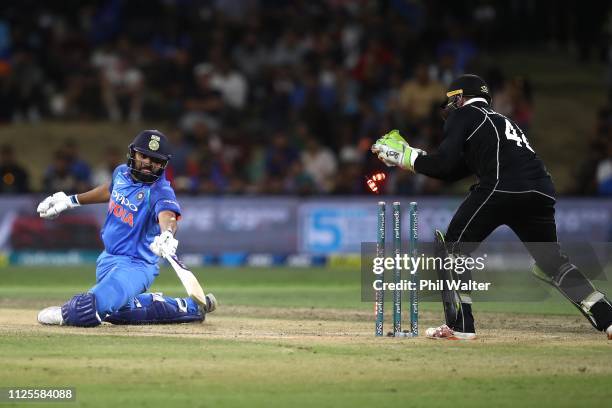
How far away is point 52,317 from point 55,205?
110 centimetres

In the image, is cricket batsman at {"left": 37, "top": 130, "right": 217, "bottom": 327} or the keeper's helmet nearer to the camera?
the keeper's helmet

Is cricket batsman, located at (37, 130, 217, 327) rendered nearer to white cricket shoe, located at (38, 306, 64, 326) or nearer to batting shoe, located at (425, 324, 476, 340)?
white cricket shoe, located at (38, 306, 64, 326)

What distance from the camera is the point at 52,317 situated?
10266mm

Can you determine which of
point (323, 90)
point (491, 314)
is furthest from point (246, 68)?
point (491, 314)

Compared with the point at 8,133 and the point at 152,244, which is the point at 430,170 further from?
the point at 8,133


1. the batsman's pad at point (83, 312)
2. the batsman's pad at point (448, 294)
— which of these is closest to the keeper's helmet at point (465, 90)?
the batsman's pad at point (448, 294)

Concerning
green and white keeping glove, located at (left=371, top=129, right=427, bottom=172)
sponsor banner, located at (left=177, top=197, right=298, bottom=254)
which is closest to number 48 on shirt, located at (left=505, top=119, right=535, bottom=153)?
green and white keeping glove, located at (left=371, top=129, right=427, bottom=172)

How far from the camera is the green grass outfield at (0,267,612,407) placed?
7086 millimetres

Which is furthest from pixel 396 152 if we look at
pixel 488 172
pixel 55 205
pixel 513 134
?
pixel 55 205

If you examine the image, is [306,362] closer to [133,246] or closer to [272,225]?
[133,246]

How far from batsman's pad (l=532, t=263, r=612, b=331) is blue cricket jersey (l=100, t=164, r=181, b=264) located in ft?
10.7

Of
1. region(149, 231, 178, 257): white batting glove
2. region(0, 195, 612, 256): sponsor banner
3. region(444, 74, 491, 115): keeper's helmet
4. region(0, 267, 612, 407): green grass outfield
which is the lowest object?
region(0, 267, 612, 407): green grass outfield

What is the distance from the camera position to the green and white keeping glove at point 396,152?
948 cm

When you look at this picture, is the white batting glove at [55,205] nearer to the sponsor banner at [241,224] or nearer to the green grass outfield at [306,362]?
the green grass outfield at [306,362]
